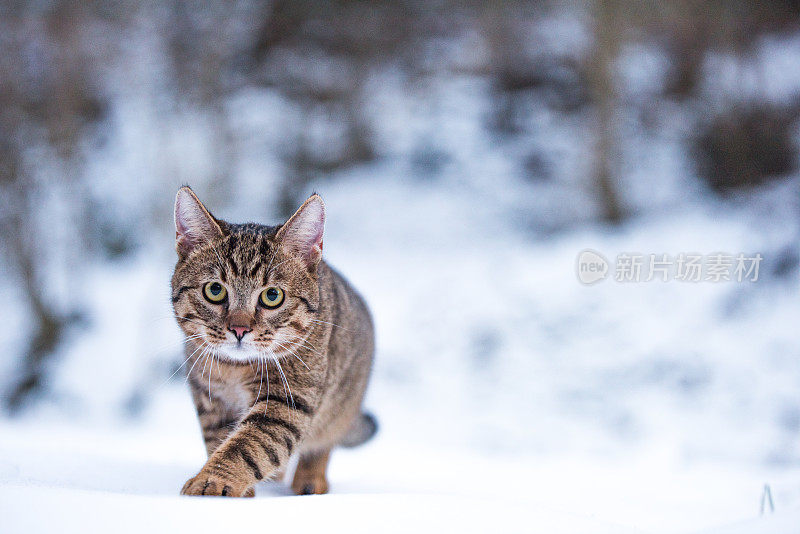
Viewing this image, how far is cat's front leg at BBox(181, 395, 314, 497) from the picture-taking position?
1612mm

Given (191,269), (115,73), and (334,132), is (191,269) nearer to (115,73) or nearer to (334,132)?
(115,73)

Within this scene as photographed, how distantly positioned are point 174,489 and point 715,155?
6.21 m

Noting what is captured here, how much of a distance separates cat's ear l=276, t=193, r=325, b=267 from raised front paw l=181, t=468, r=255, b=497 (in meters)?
0.60

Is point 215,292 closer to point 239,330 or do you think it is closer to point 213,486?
point 239,330

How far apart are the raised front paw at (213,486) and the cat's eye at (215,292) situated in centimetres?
43

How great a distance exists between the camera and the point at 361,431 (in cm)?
256

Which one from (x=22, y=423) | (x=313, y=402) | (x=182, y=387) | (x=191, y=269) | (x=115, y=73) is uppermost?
(x=115, y=73)

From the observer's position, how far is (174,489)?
1.84m

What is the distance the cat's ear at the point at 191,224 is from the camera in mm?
1916

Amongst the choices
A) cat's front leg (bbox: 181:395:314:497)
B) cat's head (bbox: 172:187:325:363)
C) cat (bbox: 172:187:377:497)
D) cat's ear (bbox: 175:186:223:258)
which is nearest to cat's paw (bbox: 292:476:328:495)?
cat (bbox: 172:187:377:497)

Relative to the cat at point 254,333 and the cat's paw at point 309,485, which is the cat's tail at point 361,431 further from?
the cat at point 254,333

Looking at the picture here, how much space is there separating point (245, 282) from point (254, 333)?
5.4 inches

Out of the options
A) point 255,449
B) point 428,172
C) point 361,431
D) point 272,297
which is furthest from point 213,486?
point 428,172

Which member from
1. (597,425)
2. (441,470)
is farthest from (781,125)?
(441,470)
